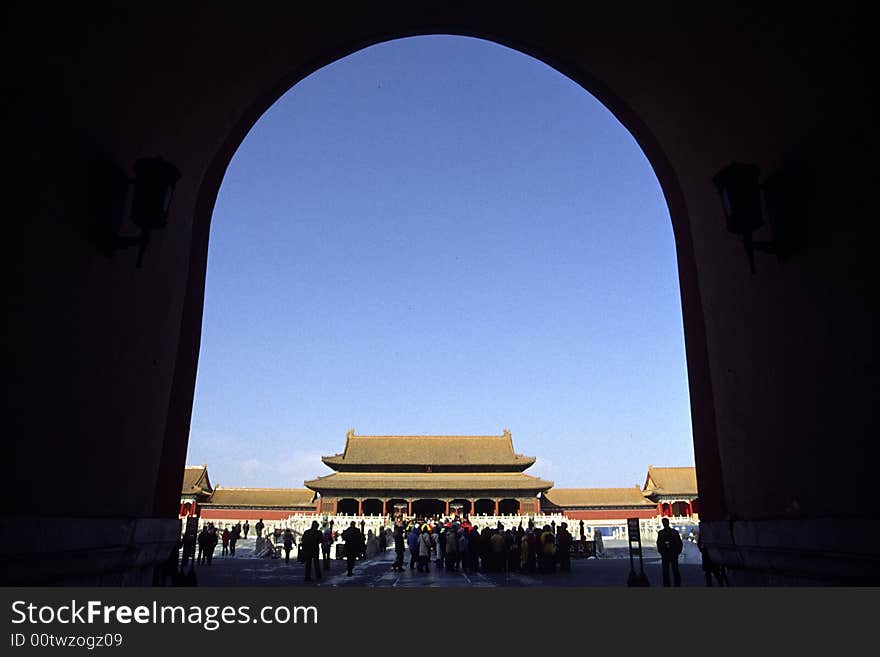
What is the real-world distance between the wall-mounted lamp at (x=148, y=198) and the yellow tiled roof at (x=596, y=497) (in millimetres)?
39822

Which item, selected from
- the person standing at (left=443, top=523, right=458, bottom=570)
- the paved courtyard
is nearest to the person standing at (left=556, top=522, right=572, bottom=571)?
the paved courtyard

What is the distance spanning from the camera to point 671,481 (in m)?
41.3

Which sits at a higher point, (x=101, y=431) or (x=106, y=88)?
(x=106, y=88)

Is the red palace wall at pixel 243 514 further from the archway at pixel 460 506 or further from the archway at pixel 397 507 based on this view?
the archway at pixel 460 506

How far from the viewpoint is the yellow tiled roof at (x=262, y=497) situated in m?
39.1

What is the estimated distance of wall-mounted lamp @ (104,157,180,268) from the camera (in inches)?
164

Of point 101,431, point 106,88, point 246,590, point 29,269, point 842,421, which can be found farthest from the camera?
point 101,431

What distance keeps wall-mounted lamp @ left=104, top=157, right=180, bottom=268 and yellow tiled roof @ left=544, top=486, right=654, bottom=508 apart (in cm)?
3982

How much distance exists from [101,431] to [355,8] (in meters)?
4.39

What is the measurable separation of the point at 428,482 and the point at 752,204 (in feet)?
116

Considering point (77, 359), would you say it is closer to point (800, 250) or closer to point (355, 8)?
point (355, 8)

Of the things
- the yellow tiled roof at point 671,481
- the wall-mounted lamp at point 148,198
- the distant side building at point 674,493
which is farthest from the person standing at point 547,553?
the yellow tiled roof at point 671,481

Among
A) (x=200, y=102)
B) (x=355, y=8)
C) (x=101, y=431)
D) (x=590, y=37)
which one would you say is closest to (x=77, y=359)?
(x=101, y=431)

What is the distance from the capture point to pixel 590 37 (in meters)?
5.66
